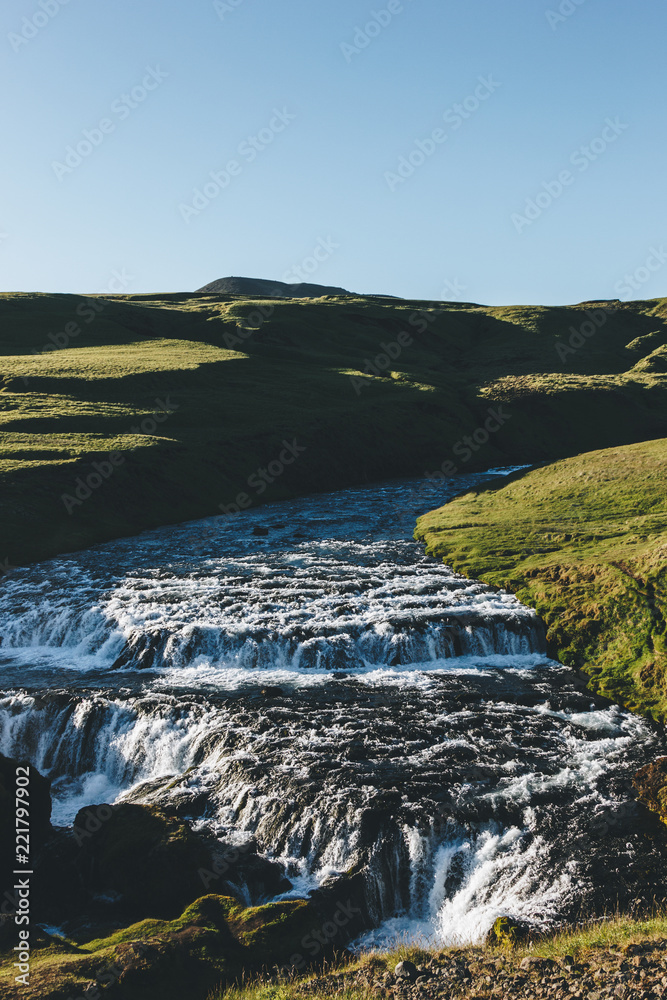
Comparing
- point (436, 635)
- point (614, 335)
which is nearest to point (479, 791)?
point (436, 635)

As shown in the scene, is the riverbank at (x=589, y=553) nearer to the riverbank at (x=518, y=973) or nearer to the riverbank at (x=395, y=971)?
the riverbank at (x=518, y=973)

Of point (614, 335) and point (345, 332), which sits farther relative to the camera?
point (614, 335)

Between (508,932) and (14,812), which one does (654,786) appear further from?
(14,812)

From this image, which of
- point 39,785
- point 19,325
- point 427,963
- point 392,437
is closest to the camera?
point 427,963

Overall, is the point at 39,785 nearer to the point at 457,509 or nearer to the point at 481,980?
the point at 481,980

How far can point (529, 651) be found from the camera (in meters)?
32.9

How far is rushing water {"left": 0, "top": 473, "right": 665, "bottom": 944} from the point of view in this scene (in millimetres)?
18953

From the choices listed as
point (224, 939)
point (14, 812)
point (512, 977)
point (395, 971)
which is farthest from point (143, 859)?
point (512, 977)

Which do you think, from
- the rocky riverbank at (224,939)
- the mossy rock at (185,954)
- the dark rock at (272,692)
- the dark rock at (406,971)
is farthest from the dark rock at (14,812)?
the dark rock at (406,971)

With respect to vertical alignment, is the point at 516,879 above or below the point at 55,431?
below

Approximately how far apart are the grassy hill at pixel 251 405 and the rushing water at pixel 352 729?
19.1 metres

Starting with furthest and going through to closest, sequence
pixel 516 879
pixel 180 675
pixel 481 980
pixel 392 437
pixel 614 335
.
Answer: pixel 614 335, pixel 392 437, pixel 180 675, pixel 516 879, pixel 481 980

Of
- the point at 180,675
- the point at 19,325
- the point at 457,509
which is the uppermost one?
the point at 19,325

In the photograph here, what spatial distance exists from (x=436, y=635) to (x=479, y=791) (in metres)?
12.2
